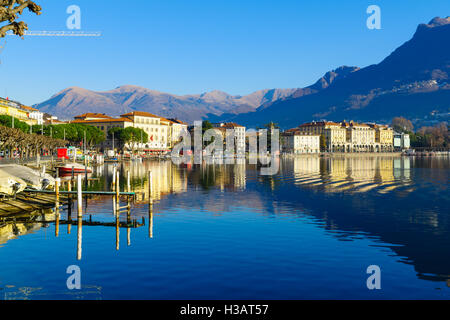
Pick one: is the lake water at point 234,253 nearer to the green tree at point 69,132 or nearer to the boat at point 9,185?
the boat at point 9,185

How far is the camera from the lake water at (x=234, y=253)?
22.0 metres

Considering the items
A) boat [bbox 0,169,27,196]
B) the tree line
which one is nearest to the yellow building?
the tree line

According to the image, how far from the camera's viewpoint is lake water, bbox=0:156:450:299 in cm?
2198

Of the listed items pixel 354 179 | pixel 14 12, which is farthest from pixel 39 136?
pixel 14 12

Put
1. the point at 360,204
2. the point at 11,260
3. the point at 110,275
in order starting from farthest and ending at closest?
the point at 360,204 < the point at 11,260 < the point at 110,275

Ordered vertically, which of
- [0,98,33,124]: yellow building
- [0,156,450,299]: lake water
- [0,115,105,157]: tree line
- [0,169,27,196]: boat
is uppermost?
[0,98,33,124]: yellow building

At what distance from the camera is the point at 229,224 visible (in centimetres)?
4009

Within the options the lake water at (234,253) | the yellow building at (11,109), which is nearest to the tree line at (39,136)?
the yellow building at (11,109)

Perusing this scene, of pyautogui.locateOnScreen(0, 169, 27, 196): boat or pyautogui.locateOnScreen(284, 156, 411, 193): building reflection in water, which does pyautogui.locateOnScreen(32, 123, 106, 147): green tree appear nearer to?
pyautogui.locateOnScreen(284, 156, 411, 193): building reflection in water

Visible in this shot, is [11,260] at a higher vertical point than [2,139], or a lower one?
lower

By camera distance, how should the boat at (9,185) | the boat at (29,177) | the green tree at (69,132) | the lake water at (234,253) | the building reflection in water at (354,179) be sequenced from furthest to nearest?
1. the green tree at (69,132)
2. the building reflection in water at (354,179)
3. the boat at (29,177)
4. the boat at (9,185)
5. the lake water at (234,253)
